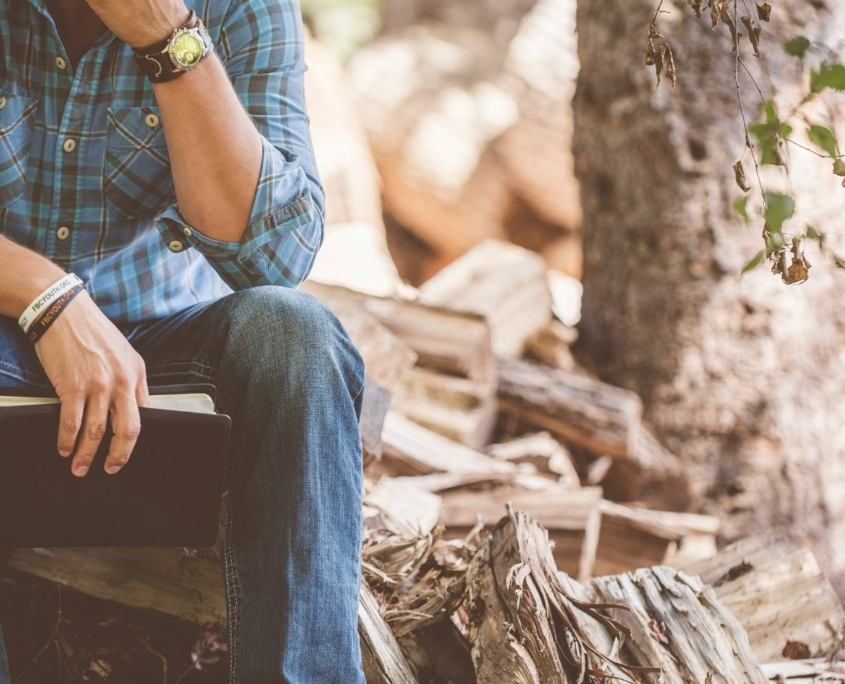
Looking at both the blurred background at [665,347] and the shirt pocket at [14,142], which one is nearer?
the shirt pocket at [14,142]

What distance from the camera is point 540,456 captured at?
3125mm

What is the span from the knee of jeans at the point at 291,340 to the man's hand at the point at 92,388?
0.58 ft

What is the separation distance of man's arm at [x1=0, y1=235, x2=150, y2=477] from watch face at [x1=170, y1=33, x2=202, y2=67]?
405 mm

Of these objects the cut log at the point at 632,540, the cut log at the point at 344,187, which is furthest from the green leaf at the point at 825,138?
the cut log at the point at 344,187

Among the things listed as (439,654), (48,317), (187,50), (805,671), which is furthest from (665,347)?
(48,317)

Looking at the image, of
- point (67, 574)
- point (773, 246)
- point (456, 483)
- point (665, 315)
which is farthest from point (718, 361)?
point (67, 574)

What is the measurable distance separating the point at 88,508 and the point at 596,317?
2.50 meters

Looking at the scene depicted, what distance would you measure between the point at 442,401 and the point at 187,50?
6.26 feet

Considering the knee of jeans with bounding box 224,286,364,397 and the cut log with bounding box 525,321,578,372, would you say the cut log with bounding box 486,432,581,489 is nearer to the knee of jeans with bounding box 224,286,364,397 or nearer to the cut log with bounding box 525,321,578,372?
the cut log with bounding box 525,321,578,372

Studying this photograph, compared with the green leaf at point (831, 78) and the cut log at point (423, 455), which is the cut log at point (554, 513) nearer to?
the cut log at point (423, 455)

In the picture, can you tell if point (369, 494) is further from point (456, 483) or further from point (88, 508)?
point (88, 508)

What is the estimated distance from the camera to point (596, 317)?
3441 millimetres

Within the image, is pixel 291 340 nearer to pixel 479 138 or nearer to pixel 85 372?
pixel 85 372

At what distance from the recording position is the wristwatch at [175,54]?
135 centimetres
